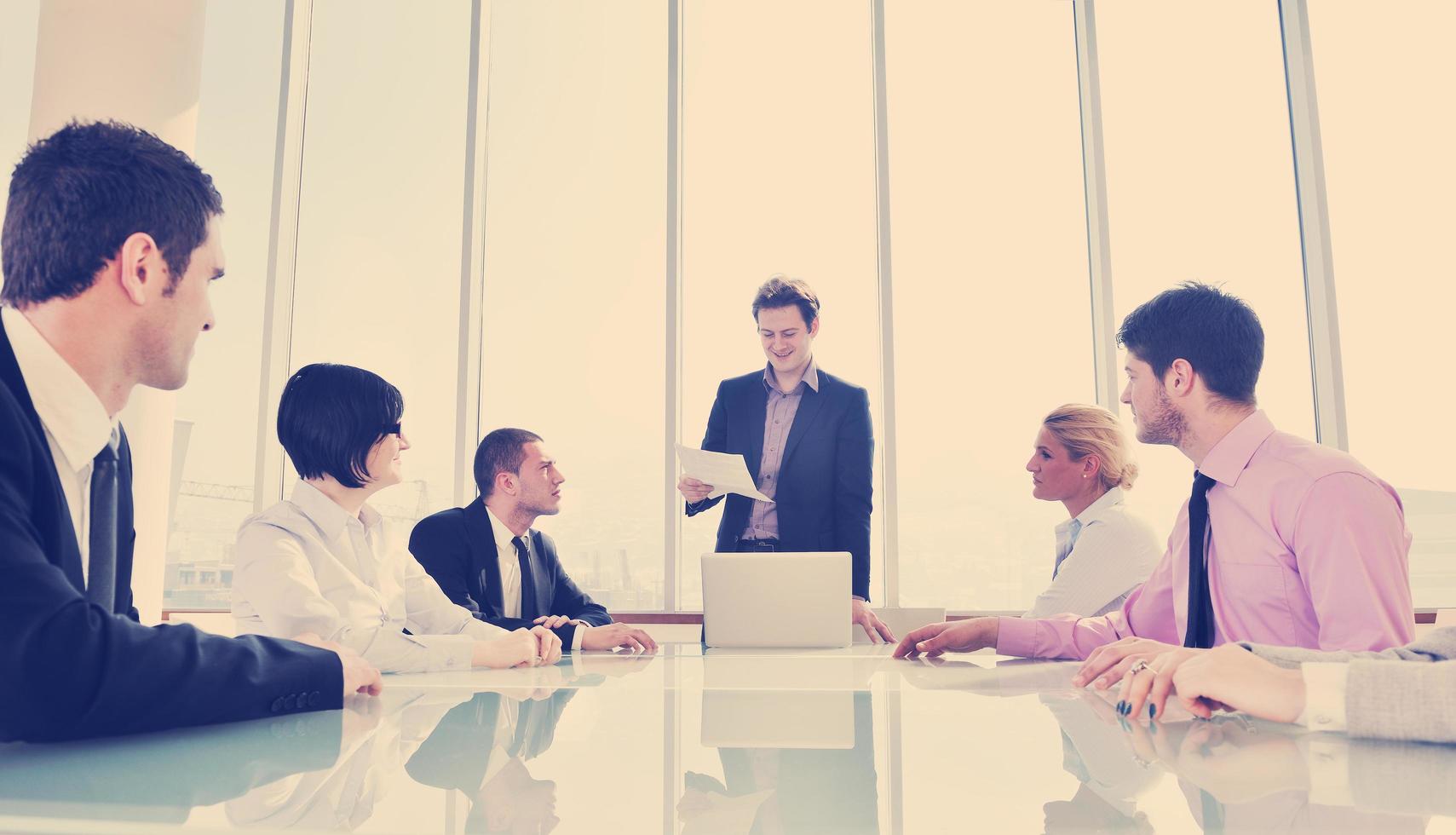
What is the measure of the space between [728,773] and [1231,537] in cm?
125

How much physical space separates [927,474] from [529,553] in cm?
233

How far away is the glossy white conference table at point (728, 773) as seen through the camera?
1.92ft

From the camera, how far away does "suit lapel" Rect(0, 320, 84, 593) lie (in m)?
0.98

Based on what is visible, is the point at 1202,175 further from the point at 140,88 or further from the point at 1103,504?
the point at 140,88

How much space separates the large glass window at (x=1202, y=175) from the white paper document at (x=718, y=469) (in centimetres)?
259

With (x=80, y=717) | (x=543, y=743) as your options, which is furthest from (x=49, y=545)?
(x=543, y=743)

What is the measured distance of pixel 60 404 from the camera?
1.07 meters

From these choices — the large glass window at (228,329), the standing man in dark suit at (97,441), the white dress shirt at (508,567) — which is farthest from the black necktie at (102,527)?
the large glass window at (228,329)

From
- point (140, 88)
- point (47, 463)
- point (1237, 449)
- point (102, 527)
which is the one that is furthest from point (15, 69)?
point (1237, 449)

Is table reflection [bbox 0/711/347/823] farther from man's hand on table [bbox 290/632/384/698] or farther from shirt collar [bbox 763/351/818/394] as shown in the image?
shirt collar [bbox 763/351/818/394]

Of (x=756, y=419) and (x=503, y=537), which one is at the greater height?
(x=756, y=419)

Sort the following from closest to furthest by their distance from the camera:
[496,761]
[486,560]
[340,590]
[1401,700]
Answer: [496,761]
[1401,700]
[340,590]
[486,560]

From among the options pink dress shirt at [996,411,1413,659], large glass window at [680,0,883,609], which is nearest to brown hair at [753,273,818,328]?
large glass window at [680,0,883,609]

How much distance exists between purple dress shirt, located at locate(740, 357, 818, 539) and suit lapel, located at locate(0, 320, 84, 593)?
8.27 feet
